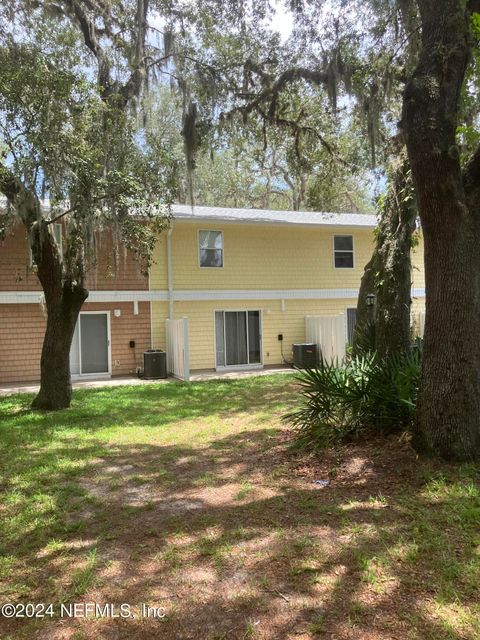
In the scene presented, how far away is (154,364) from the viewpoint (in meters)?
13.6

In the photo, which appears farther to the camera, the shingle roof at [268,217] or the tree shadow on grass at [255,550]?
the shingle roof at [268,217]

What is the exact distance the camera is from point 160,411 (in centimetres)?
890

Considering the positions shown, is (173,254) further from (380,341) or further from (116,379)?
(380,341)

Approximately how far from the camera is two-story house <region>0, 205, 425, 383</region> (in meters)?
13.2

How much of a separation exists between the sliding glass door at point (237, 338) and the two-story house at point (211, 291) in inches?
1.2

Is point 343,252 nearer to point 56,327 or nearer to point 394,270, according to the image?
point 394,270

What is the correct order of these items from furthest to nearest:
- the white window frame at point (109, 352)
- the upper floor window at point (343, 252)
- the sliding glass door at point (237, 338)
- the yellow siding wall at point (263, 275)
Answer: the upper floor window at point (343, 252) < the sliding glass door at point (237, 338) < the yellow siding wall at point (263, 275) < the white window frame at point (109, 352)

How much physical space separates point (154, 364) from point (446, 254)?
10092mm

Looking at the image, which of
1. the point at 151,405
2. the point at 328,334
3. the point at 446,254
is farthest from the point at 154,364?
the point at 446,254

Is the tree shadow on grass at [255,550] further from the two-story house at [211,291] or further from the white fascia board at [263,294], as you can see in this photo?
the white fascia board at [263,294]

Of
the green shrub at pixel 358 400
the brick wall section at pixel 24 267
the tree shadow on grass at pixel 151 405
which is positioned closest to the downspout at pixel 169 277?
the brick wall section at pixel 24 267

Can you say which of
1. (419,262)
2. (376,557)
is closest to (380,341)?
(376,557)

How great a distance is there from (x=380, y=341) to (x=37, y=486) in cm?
458

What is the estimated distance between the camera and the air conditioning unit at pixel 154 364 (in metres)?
13.6
